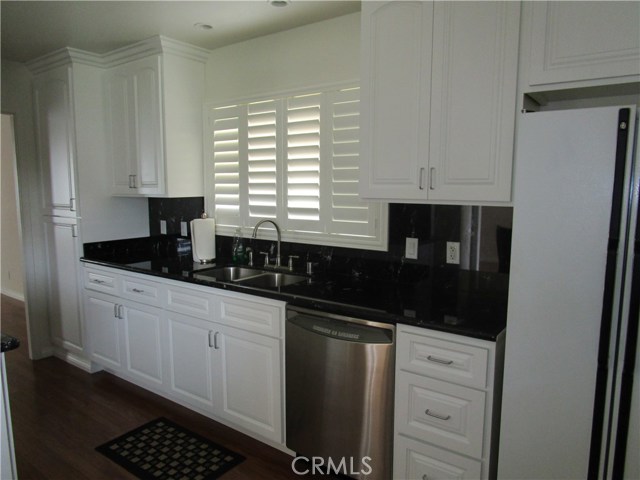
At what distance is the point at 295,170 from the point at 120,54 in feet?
5.66

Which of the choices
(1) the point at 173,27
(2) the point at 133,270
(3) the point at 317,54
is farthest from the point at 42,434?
(3) the point at 317,54

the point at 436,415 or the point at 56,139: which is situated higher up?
the point at 56,139

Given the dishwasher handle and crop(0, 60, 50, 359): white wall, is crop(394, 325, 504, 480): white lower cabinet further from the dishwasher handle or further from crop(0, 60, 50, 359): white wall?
crop(0, 60, 50, 359): white wall

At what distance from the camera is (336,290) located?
249cm

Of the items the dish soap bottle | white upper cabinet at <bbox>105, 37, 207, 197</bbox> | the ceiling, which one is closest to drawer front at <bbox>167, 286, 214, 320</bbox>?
the dish soap bottle

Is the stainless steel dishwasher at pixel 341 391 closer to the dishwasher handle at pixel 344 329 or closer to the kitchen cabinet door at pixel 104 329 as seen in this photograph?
the dishwasher handle at pixel 344 329

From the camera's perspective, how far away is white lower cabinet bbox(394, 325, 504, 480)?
5.94 feet

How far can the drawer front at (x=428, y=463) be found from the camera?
188cm

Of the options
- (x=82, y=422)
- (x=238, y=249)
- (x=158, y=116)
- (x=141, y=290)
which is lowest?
(x=82, y=422)

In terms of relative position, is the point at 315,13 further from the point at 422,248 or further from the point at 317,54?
the point at 422,248

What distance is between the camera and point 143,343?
125 inches

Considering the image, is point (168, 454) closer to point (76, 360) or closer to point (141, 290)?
point (141, 290)

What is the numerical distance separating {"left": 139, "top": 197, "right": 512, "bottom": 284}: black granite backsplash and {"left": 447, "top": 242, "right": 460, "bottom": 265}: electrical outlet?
23 millimetres

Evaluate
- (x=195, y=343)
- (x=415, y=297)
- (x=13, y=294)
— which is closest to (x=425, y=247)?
(x=415, y=297)
